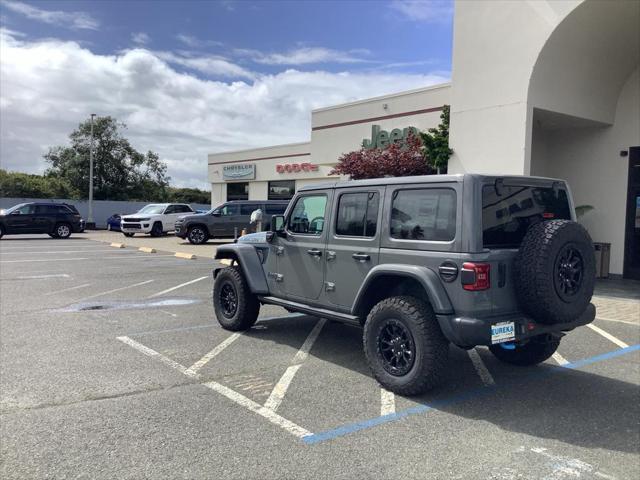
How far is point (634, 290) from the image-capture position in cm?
1102

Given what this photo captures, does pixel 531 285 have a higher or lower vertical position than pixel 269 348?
higher

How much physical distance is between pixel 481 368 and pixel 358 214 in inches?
83.4

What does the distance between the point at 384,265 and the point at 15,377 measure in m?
3.57

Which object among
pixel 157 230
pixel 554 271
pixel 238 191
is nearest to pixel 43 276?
pixel 554 271

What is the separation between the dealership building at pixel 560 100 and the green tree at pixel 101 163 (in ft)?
124

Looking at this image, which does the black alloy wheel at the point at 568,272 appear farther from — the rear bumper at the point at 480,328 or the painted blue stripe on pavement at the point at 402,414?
the painted blue stripe on pavement at the point at 402,414

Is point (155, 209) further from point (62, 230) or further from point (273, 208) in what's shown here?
point (273, 208)

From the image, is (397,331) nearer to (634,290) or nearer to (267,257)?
(267,257)

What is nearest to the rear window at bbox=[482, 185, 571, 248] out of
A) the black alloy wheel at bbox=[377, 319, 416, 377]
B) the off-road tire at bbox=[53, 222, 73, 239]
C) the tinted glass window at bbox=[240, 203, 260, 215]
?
the black alloy wheel at bbox=[377, 319, 416, 377]

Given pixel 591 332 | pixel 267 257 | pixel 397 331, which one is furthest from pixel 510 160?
pixel 397 331

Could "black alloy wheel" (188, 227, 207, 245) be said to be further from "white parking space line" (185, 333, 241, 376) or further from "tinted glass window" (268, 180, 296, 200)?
"white parking space line" (185, 333, 241, 376)

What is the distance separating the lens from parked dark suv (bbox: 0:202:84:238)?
919 inches

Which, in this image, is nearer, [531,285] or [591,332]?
[531,285]

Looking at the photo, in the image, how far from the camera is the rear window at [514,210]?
442cm
